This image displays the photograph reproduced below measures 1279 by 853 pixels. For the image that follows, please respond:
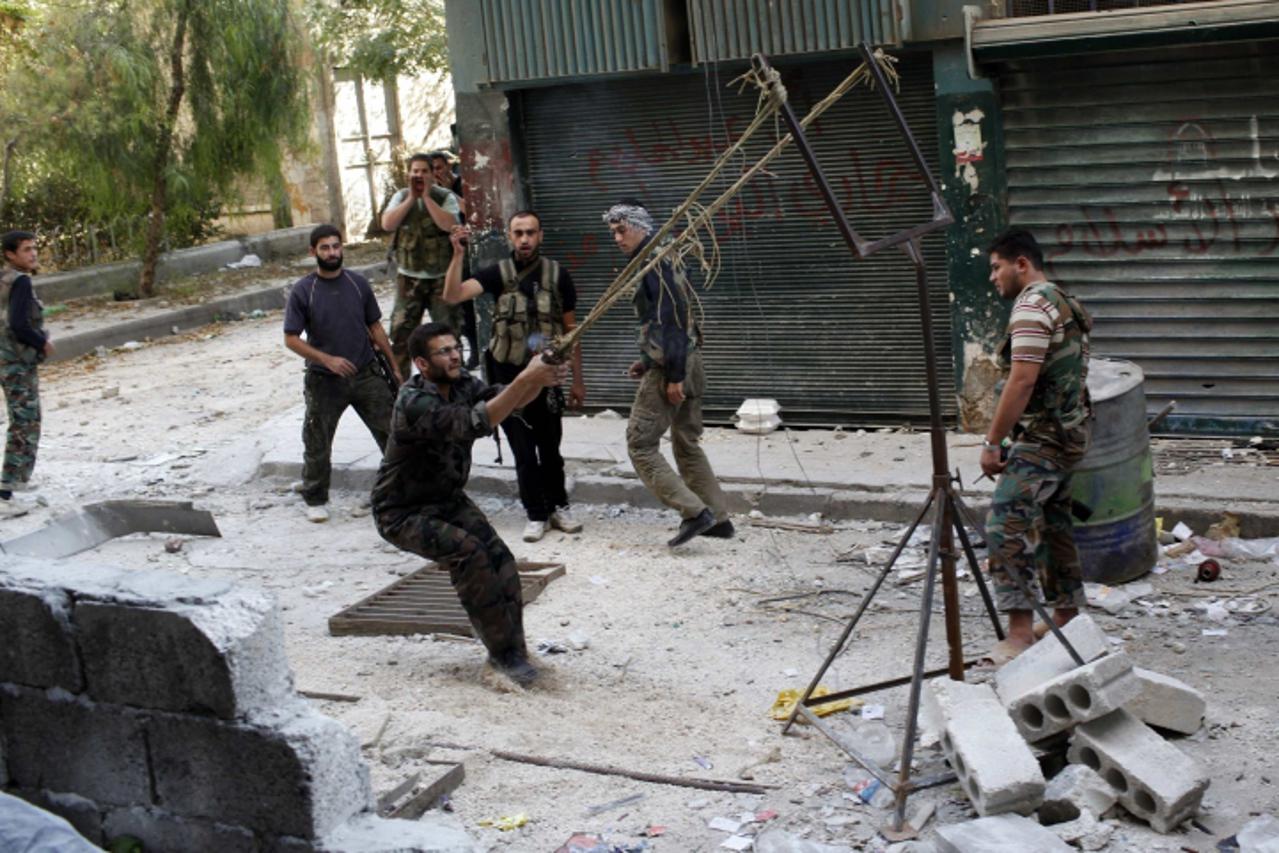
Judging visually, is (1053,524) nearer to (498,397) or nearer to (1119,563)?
(1119,563)

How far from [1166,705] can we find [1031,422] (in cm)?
129

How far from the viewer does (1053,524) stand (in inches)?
252

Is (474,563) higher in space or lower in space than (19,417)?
lower

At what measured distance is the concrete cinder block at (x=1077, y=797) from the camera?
4.87 metres

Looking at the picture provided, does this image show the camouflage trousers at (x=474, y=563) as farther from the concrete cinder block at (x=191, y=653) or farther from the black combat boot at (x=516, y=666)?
the concrete cinder block at (x=191, y=653)

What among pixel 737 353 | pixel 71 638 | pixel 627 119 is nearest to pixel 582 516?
pixel 737 353

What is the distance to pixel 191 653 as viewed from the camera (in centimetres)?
425

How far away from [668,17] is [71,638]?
6.39 m

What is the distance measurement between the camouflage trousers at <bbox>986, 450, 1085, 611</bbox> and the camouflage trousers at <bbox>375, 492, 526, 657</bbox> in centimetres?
192

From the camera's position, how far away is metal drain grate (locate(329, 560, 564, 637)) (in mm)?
7105

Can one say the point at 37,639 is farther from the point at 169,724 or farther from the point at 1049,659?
the point at 1049,659

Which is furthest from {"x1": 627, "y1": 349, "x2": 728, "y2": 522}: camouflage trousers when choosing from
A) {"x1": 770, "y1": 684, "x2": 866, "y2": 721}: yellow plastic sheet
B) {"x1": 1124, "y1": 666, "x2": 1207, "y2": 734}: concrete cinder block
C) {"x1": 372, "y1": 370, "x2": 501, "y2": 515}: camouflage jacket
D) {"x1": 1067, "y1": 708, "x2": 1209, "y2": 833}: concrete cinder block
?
{"x1": 1067, "y1": 708, "x2": 1209, "y2": 833}: concrete cinder block

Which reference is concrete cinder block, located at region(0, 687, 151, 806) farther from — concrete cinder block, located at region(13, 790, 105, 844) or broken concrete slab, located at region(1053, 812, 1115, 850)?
broken concrete slab, located at region(1053, 812, 1115, 850)

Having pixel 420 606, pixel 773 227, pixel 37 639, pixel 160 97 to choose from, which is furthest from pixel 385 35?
pixel 37 639
